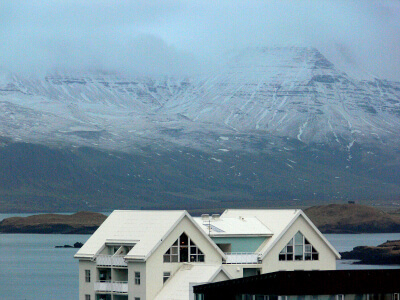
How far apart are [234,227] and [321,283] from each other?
52.3ft

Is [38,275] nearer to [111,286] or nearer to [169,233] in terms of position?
[111,286]

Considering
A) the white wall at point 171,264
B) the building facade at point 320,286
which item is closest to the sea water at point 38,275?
the white wall at point 171,264

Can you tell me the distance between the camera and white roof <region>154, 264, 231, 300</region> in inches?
1396

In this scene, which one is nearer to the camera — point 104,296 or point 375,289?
point 375,289

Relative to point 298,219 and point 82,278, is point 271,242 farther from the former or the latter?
point 82,278

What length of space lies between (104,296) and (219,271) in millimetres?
5030

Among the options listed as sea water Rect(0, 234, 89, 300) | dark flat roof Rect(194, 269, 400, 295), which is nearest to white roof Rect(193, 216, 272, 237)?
dark flat roof Rect(194, 269, 400, 295)

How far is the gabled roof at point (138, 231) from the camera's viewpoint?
3741 centimetres

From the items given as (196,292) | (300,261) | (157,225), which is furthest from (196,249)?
(196,292)

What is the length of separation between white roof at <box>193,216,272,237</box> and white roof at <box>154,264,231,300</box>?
3473 millimetres

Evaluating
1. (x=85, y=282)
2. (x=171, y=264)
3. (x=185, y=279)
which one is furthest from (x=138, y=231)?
(x=185, y=279)

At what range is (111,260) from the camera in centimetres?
3862

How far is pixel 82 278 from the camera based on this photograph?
40031 mm

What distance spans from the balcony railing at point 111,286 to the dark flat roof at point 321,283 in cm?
988
